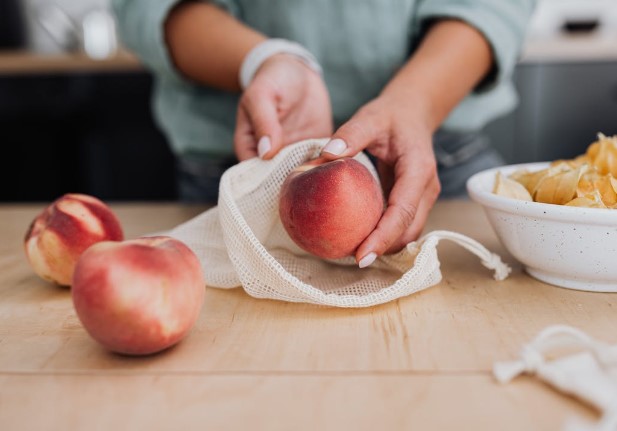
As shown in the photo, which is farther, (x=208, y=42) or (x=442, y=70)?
(x=208, y=42)

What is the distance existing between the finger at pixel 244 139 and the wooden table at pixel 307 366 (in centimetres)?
20

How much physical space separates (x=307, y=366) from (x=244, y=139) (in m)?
0.38

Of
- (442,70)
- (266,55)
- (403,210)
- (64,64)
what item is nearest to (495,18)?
(442,70)

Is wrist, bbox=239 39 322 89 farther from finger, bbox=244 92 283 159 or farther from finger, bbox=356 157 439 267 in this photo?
finger, bbox=356 157 439 267

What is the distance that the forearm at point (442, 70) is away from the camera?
2.54 ft

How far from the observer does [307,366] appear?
46 cm

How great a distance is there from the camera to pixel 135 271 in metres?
0.46

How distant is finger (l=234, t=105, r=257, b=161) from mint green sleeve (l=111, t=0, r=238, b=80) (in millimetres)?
299

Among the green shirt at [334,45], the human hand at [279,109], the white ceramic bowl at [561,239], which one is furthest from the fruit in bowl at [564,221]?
the green shirt at [334,45]

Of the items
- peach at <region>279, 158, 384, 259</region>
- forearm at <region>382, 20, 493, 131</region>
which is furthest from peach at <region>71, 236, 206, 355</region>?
forearm at <region>382, 20, 493, 131</region>

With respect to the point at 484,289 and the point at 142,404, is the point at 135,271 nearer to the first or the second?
the point at 142,404

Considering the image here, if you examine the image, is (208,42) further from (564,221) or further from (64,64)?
(64,64)

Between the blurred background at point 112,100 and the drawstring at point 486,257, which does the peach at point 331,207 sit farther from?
the blurred background at point 112,100

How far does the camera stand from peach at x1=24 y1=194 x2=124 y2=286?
63cm
